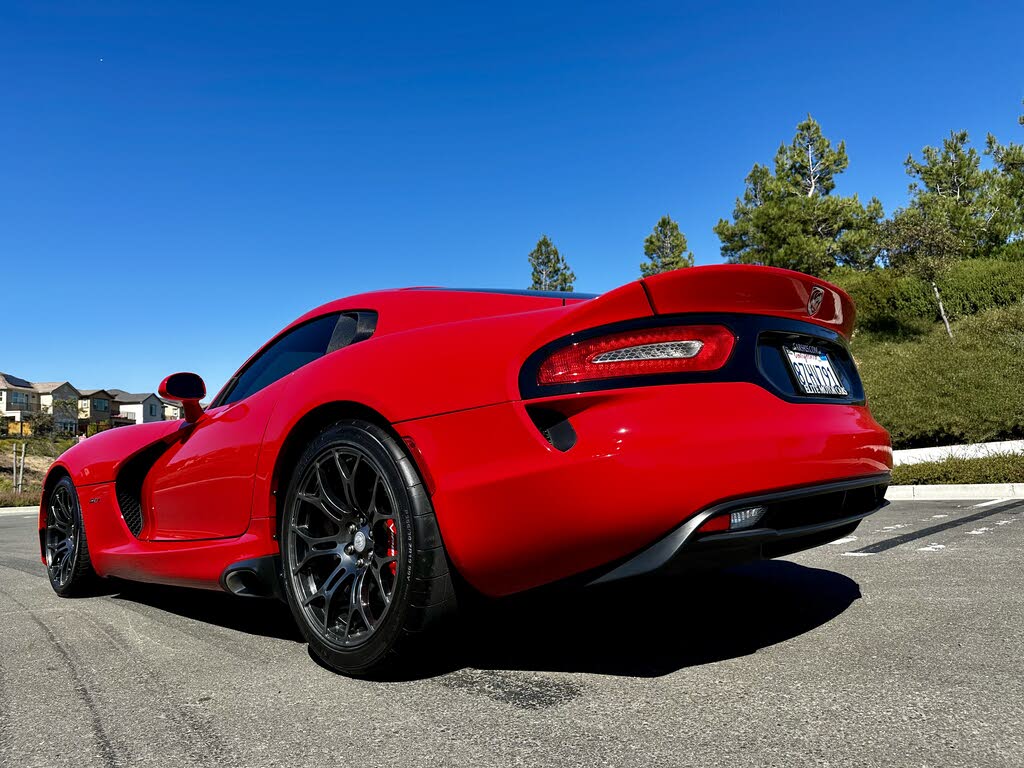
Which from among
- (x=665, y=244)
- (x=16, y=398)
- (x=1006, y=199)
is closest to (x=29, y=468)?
(x=665, y=244)

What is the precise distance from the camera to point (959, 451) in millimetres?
12266

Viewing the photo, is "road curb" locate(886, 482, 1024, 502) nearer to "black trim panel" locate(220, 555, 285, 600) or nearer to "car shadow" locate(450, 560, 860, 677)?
"car shadow" locate(450, 560, 860, 677)

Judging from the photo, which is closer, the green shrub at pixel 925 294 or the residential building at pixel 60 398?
the green shrub at pixel 925 294

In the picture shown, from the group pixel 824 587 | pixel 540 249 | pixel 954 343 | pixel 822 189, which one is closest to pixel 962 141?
pixel 822 189

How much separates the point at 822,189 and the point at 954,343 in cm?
1976

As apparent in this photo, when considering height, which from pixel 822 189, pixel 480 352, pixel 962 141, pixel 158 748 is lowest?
pixel 158 748

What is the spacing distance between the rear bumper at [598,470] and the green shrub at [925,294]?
25.6 metres

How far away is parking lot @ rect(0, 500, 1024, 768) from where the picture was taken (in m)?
1.67

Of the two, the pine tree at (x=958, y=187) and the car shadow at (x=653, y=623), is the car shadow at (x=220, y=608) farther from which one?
the pine tree at (x=958, y=187)

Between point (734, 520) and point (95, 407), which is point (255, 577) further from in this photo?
point (95, 407)

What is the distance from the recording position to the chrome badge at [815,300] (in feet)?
8.19

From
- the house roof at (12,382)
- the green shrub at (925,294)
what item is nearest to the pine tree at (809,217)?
the green shrub at (925,294)

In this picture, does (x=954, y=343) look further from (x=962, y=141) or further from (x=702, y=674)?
(x=962, y=141)

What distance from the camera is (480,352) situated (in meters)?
2.18
